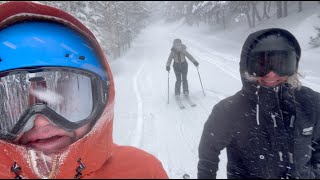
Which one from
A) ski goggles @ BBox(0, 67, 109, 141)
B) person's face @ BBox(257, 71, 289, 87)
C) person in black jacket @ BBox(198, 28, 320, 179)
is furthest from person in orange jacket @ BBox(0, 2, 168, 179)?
person's face @ BBox(257, 71, 289, 87)

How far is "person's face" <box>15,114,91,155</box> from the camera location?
138 cm

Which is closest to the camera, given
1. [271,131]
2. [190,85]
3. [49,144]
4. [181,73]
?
[49,144]

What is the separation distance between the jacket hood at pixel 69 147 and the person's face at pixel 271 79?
748 mm

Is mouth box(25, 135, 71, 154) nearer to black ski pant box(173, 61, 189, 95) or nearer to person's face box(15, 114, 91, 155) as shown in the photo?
person's face box(15, 114, 91, 155)

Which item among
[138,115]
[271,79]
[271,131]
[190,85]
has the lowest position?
[138,115]

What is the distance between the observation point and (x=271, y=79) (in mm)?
1249

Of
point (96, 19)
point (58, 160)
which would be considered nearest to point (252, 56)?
point (58, 160)

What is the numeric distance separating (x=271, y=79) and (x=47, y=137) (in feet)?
3.43

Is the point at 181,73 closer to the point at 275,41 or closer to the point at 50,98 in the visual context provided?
the point at 50,98

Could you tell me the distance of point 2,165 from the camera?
151 cm

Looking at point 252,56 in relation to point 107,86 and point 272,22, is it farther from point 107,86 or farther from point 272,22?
point 107,86

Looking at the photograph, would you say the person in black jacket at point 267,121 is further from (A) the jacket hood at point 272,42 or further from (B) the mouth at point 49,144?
(B) the mouth at point 49,144

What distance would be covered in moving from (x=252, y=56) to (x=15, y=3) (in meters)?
1.04

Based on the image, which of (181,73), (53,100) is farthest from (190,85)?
(53,100)
